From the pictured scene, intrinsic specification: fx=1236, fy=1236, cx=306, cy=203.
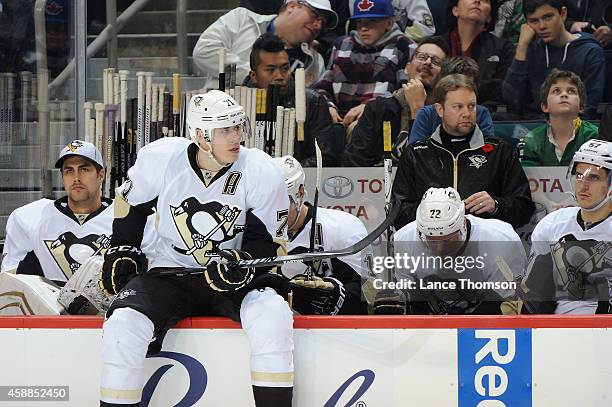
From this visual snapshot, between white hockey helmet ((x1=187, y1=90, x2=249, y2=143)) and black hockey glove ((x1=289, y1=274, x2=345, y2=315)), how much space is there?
1.78 ft

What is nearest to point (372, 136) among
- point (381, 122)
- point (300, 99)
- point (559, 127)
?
point (381, 122)

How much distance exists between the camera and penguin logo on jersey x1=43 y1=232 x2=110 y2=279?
433 cm

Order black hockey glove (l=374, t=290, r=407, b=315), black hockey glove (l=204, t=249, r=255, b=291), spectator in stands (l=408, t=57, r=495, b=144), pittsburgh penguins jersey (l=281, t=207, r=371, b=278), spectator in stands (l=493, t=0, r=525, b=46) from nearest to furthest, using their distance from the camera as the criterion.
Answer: black hockey glove (l=204, t=249, r=255, b=291) < black hockey glove (l=374, t=290, r=407, b=315) < pittsburgh penguins jersey (l=281, t=207, r=371, b=278) < spectator in stands (l=408, t=57, r=495, b=144) < spectator in stands (l=493, t=0, r=525, b=46)

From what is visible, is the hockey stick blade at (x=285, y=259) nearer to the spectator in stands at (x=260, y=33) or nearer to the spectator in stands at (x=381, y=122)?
the spectator in stands at (x=381, y=122)

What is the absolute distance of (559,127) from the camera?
16.4ft

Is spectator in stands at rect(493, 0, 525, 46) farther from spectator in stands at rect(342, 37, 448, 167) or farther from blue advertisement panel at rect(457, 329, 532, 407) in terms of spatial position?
blue advertisement panel at rect(457, 329, 532, 407)

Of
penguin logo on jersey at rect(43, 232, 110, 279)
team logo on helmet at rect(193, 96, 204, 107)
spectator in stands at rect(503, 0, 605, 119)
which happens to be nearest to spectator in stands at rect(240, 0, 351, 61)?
spectator in stands at rect(503, 0, 605, 119)

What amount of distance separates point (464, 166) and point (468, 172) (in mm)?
29

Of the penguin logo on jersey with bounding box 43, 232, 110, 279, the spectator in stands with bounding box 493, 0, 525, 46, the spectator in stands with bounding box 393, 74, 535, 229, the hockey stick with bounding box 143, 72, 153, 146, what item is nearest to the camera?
the penguin logo on jersey with bounding box 43, 232, 110, 279

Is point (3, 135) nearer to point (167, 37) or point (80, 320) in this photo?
point (167, 37)

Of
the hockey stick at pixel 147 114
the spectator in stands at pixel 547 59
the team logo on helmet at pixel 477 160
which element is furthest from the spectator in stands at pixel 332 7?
the team logo on helmet at pixel 477 160

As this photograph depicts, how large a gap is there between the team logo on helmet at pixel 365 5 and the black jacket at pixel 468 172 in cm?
83

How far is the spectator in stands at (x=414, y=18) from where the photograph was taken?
17.5 ft

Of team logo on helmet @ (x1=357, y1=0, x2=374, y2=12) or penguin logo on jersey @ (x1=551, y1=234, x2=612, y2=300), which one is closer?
penguin logo on jersey @ (x1=551, y1=234, x2=612, y2=300)
